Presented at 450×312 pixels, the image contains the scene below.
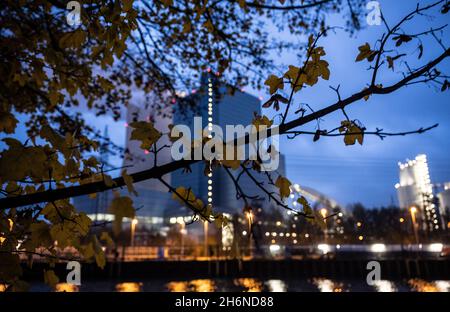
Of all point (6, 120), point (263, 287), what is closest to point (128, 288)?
point (263, 287)

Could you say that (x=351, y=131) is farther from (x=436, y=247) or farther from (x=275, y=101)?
(x=436, y=247)

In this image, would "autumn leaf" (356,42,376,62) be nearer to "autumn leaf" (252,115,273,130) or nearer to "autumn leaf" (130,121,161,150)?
"autumn leaf" (252,115,273,130)

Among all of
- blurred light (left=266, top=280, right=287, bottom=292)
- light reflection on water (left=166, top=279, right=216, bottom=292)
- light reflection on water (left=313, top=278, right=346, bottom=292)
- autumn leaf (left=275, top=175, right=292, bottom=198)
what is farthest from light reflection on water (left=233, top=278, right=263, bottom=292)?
autumn leaf (left=275, top=175, right=292, bottom=198)

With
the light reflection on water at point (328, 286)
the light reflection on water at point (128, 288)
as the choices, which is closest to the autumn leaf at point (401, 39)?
the light reflection on water at point (328, 286)

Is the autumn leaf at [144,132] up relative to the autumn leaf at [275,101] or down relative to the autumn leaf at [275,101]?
down

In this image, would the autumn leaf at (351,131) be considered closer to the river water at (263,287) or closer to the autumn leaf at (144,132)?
the autumn leaf at (144,132)

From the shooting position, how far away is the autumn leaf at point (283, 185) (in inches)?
56.8

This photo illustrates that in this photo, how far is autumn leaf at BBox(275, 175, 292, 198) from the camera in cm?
144
